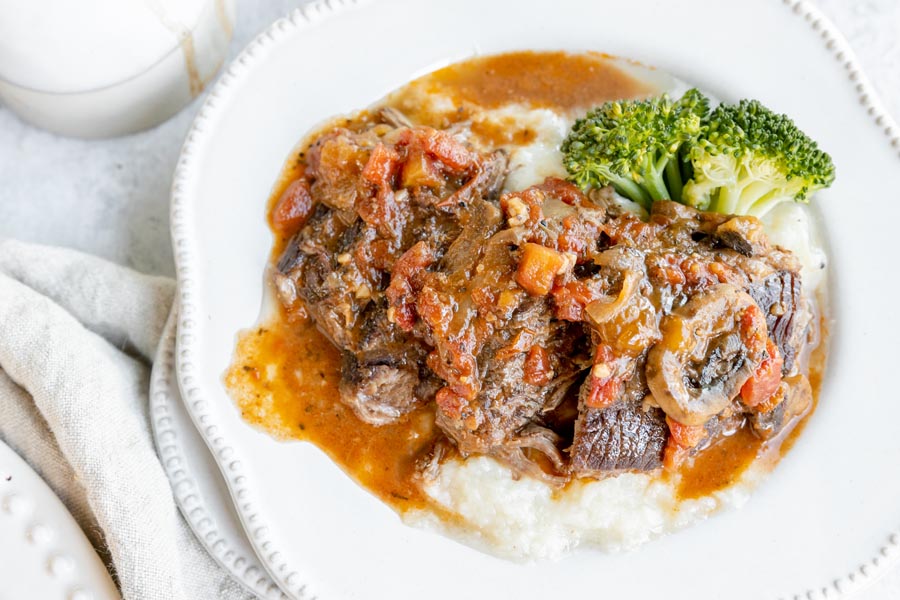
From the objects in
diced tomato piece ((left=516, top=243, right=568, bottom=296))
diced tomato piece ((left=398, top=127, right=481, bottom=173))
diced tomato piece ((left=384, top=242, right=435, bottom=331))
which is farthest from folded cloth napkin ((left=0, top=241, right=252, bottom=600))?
diced tomato piece ((left=516, top=243, right=568, bottom=296))

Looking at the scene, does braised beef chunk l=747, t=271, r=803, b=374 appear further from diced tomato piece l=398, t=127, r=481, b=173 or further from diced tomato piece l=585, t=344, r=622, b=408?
diced tomato piece l=398, t=127, r=481, b=173

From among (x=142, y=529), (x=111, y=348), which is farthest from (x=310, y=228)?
(x=142, y=529)

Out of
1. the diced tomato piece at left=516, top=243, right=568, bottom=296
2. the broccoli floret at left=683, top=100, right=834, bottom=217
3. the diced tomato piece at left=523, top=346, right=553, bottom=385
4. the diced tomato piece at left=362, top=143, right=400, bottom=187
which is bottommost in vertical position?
the diced tomato piece at left=523, top=346, right=553, bottom=385

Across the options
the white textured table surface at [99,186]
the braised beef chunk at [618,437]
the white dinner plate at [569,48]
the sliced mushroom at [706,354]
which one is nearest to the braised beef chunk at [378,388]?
the white dinner plate at [569,48]

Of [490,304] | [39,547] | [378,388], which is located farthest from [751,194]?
[39,547]

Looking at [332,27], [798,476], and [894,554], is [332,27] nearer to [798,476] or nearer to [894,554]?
[798,476]

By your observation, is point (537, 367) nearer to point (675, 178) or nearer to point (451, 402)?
point (451, 402)
